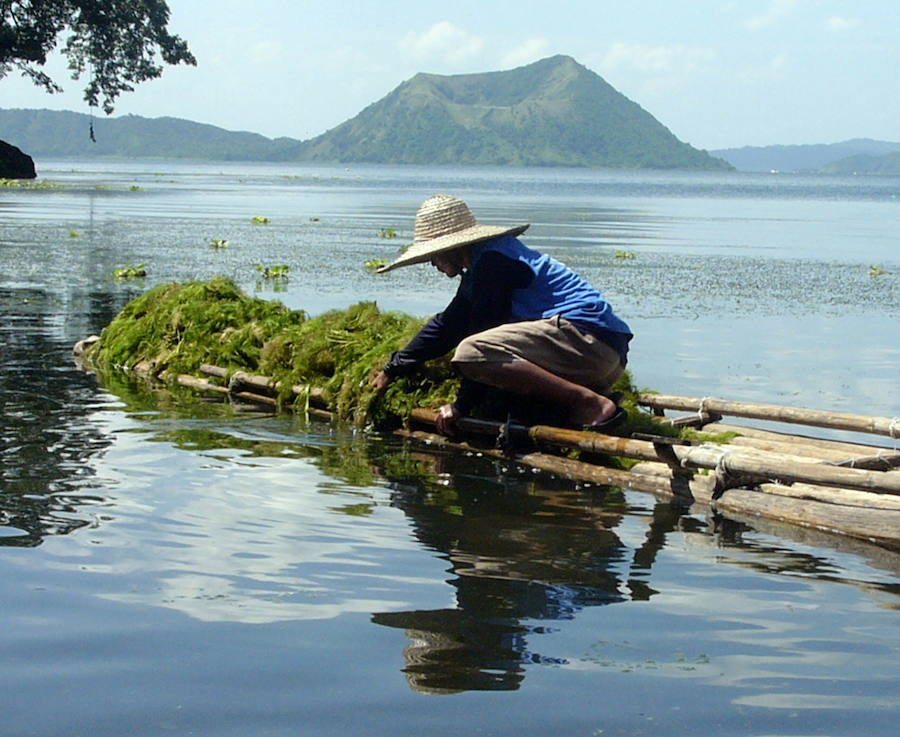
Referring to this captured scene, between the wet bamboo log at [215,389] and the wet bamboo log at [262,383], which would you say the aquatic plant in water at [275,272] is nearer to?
the wet bamboo log at [215,389]

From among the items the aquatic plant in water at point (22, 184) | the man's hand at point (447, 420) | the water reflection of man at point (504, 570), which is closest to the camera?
the water reflection of man at point (504, 570)

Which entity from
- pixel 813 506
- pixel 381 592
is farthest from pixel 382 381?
pixel 381 592

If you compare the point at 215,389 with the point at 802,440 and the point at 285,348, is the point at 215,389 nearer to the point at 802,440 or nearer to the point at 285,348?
the point at 285,348

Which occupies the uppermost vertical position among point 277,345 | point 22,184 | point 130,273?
point 22,184

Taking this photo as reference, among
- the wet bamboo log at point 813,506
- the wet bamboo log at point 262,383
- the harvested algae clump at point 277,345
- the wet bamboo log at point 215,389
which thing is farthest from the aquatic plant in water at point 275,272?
the wet bamboo log at point 813,506

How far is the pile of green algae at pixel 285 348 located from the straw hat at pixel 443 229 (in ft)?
3.88

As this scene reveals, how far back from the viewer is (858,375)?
1213 centimetres

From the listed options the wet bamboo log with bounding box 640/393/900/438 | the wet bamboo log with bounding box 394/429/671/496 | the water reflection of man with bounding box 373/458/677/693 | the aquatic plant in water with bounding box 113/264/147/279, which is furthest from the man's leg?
the aquatic plant in water with bounding box 113/264/147/279

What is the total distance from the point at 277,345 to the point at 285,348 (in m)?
0.07

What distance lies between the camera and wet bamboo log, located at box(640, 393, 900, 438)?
24.9ft

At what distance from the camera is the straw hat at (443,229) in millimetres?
7395

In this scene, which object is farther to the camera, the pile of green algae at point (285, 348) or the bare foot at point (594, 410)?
the pile of green algae at point (285, 348)

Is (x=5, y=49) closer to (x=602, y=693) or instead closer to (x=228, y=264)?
(x=228, y=264)

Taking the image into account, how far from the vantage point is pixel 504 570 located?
553cm
